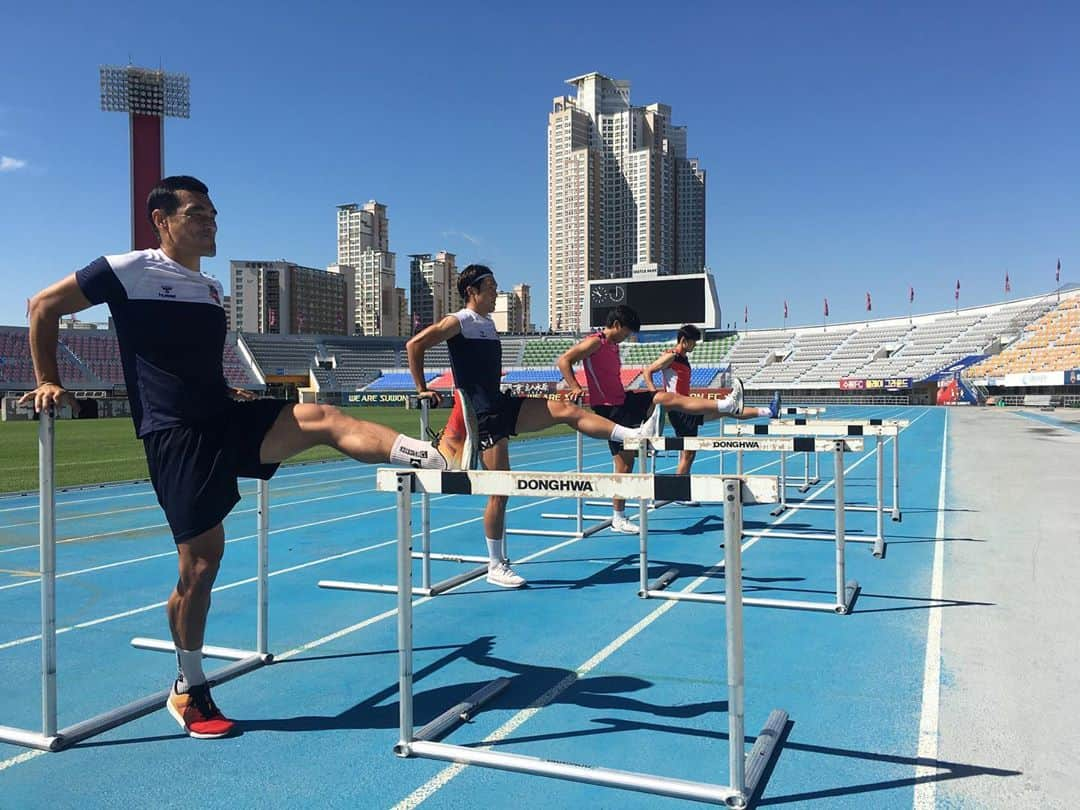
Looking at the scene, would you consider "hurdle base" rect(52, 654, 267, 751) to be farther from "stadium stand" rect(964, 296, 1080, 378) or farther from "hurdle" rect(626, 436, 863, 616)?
"stadium stand" rect(964, 296, 1080, 378)

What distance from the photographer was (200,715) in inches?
123

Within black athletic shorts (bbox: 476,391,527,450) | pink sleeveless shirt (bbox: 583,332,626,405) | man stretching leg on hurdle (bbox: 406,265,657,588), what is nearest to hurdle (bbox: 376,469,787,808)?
man stretching leg on hurdle (bbox: 406,265,657,588)

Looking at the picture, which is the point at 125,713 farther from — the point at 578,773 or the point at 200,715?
the point at 578,773

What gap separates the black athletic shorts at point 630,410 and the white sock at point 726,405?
0.84m

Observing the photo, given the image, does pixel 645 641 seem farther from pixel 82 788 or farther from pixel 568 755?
pixel 82 788

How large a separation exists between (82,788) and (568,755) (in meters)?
1.65

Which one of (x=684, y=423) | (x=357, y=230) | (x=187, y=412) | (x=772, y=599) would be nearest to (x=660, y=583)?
(x=772, y=599)

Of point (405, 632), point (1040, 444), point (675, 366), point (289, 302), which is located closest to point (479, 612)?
point (405, 632)

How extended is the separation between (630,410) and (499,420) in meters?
2.44

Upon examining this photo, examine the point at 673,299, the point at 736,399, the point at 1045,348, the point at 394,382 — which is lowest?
the point at 736,399

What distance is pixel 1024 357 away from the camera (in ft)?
168

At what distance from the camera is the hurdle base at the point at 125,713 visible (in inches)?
120

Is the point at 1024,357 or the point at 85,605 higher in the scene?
the point at 1024,357

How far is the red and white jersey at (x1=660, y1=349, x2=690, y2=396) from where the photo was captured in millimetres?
8852
